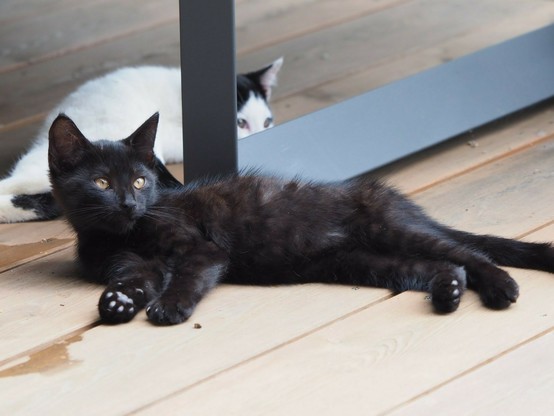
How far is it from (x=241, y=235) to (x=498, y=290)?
53 centimetres

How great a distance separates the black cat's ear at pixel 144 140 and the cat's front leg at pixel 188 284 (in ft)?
0.75

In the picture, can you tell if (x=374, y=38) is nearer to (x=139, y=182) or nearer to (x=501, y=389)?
(x=139, y=182)

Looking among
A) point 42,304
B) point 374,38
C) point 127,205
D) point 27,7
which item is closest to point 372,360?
point 127,205

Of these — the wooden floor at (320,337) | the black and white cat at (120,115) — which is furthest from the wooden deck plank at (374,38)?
the wooden floor at (320,337)

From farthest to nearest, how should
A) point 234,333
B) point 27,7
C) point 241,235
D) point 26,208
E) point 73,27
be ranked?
point 27,7
point 73,27
point 26,208
point 241,235
point 234,333

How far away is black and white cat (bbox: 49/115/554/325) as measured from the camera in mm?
2045

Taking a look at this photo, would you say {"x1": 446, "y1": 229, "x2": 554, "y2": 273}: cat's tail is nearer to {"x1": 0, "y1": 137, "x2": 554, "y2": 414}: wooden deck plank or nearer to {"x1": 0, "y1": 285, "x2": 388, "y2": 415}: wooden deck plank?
{"x1": 0, "y1": 137, "x2": 554, "y2": 414}: wooden deck plank

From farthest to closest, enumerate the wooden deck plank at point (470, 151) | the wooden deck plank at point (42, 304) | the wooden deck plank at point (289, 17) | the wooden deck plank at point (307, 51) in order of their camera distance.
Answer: the wooden deck plank at point (289, 17), the wooden deck plank at point (307, 51), the wooden deck plank at point (470, 151), the wooden deck plank at point (42, 304)

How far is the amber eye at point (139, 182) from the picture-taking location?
2.10 meters

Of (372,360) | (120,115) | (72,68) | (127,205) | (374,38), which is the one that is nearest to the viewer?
(372,360)

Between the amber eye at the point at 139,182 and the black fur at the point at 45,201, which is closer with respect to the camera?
the amber eye at the point at 139,182

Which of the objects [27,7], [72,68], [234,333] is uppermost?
[27,7]

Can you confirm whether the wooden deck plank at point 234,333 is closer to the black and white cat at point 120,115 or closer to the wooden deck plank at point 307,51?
the black and white cat at point 120,115

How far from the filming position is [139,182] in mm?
2111
